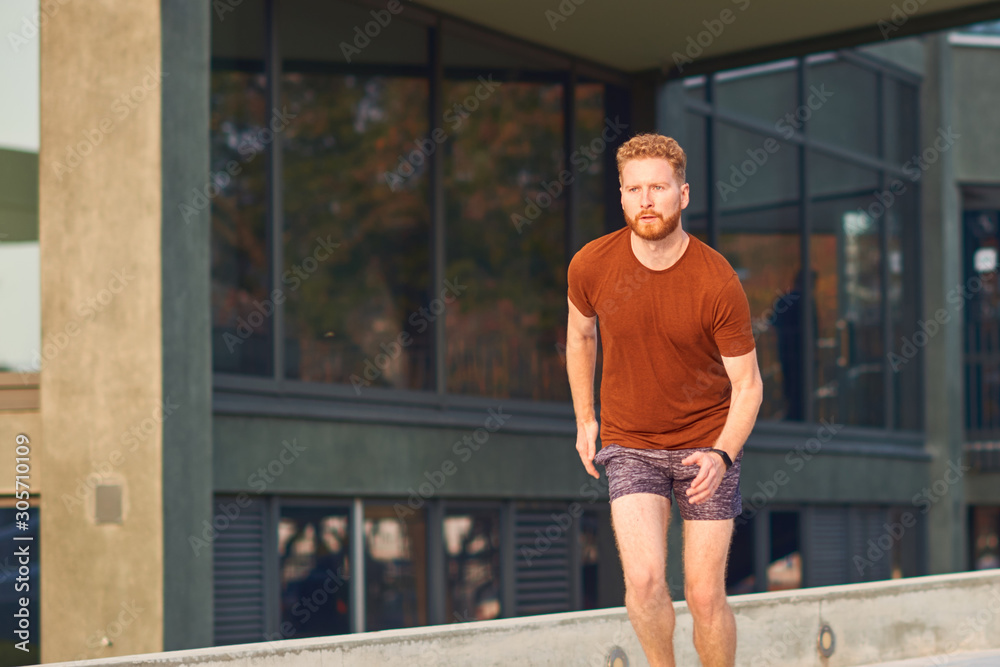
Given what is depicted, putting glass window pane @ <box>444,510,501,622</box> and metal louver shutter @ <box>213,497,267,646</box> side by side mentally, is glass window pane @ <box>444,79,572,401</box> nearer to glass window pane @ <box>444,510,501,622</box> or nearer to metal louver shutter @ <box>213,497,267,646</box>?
glass window pane @ <box>444,510,501,622</box>

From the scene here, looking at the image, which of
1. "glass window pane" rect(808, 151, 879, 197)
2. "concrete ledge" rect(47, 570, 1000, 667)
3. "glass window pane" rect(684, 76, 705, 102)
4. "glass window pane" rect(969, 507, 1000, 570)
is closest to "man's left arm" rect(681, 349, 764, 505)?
"concrete ledge" rect(47, 570, 1000, 667)

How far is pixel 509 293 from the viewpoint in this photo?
12.6 metres

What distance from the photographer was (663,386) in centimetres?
465

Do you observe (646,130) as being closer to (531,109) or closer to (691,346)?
(531,109)

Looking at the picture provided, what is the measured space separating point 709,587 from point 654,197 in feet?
4.48

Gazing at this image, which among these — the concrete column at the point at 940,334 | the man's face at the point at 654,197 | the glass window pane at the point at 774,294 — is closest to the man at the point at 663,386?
the man's face at the point at 654,197

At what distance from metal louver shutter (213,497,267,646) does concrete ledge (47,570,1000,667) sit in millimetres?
3707

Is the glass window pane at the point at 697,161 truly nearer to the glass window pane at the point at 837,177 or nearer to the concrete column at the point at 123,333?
the glass window pane at the point at 837,177

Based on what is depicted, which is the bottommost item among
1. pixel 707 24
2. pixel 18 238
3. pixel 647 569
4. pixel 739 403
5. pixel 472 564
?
pixel 472 564

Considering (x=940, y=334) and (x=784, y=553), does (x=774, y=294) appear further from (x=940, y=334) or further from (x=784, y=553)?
(x=940, y=334)

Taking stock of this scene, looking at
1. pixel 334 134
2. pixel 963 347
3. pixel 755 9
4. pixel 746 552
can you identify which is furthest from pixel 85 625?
pixel 963 347

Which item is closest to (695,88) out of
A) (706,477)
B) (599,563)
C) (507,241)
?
(507,241)

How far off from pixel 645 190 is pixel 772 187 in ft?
40.6

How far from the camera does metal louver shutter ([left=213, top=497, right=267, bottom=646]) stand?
31.7 ft
